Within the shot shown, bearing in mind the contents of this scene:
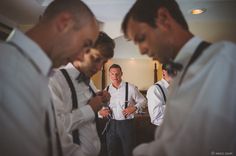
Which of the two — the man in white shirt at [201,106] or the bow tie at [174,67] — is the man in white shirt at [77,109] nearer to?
the man in white shirt at [201,106]

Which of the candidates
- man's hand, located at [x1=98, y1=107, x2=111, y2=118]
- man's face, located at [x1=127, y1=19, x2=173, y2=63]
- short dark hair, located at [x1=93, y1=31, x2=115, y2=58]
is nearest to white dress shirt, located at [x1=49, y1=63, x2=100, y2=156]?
short dark hair, located at [x1=93, y1=31, x2=115, y2=58]

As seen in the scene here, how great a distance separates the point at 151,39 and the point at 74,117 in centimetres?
55

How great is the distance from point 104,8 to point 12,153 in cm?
190

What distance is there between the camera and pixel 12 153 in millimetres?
672

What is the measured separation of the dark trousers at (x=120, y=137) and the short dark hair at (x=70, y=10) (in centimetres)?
188

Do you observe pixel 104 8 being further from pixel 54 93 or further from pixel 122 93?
pixel 54 93

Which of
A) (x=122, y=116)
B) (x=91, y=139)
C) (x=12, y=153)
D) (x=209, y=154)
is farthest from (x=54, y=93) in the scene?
(x=122, y=116)

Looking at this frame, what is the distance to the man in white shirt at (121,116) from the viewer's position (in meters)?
2.59

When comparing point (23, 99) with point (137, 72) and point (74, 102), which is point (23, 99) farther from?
point (137, 72)

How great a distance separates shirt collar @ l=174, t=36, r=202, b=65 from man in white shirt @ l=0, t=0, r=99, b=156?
386 mm

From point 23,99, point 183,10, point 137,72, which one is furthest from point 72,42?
point 137,72

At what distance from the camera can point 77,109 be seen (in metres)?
1.19

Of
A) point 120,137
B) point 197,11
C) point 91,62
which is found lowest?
point 120,137

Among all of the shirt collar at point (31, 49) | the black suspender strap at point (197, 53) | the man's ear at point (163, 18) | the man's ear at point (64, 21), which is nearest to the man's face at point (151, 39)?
the man's ear at point (163, 18)
